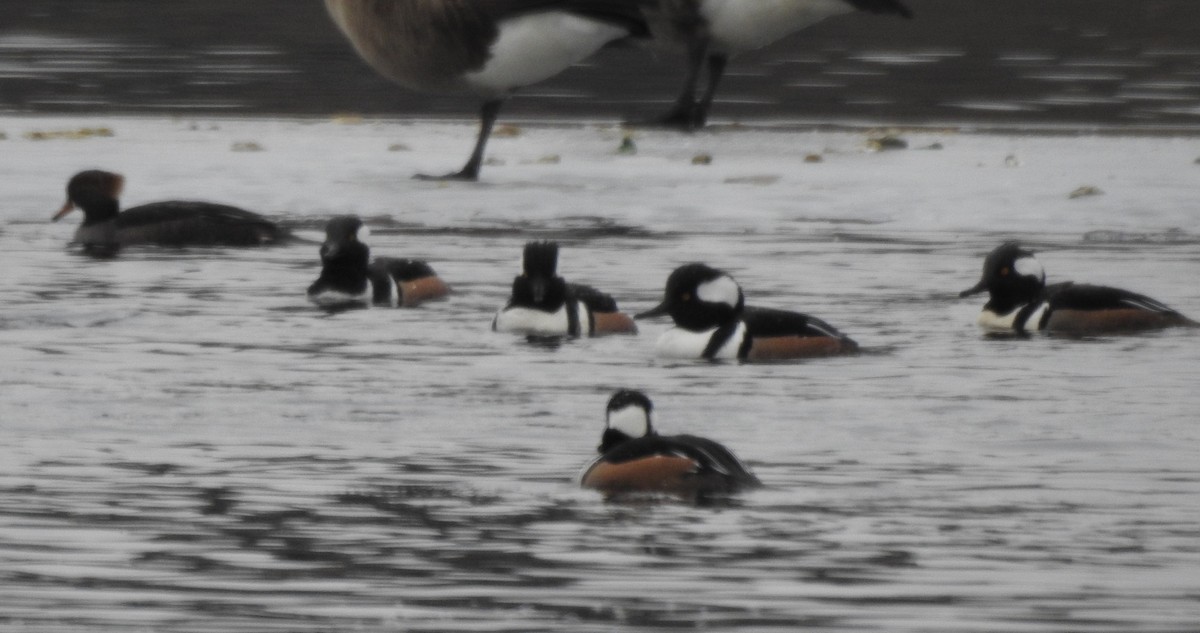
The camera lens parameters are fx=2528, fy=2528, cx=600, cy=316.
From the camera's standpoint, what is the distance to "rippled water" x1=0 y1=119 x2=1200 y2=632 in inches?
258

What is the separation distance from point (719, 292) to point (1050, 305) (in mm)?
1616

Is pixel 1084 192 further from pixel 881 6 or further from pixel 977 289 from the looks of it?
pixel 977 289

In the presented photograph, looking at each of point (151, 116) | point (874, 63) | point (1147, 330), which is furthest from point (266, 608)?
point (874, 63)

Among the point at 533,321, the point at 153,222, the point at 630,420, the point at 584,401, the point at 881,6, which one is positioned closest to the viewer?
the point at 630,420

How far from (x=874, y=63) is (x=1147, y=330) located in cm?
1631

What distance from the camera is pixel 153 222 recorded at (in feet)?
49.5

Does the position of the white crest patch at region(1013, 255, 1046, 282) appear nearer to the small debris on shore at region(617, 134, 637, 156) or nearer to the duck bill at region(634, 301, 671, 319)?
the duck bill at region(634, 301, 671, 319)

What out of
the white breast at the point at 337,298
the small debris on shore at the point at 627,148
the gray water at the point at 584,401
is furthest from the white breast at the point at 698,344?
the small debris on shore at the point at 627,148

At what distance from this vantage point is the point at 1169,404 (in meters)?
9.45

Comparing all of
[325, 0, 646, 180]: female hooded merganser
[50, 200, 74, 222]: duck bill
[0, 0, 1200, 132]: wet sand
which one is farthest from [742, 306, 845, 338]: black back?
[0, 0, 1200, 132]: wet sand

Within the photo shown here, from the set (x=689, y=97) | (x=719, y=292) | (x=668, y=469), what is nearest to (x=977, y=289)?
(x=719, y=292)

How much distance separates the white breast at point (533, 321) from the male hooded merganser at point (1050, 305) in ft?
6.51

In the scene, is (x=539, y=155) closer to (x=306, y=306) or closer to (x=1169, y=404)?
(x=306, y=306)

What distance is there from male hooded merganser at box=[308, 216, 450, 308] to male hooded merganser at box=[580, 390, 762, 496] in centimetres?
464
